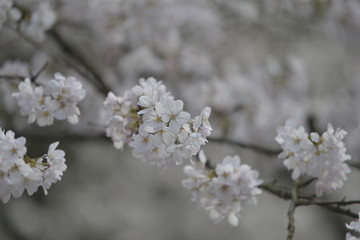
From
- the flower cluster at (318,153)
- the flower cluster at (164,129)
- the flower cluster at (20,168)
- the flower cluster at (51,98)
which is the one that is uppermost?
the flower cluster at (318,153)

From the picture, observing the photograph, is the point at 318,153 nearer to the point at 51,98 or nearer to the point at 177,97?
the point at 51,98

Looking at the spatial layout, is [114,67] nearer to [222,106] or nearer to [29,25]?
[222,106]

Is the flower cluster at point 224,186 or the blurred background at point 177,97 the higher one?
the blurred background at point 177,97

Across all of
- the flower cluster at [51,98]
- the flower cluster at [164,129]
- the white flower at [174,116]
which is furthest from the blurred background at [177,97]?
the white flower at [174,116]

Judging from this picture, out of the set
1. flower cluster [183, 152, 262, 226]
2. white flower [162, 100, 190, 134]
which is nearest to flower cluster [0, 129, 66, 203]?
white flower [162, 100, 190, 134]

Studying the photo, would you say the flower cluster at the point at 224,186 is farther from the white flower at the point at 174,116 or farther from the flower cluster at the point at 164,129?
the white flower at the point at 174,116

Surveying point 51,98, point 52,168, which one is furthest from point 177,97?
point 52,168

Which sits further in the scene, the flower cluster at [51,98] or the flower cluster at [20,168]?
the flower cluster at [51,98]
